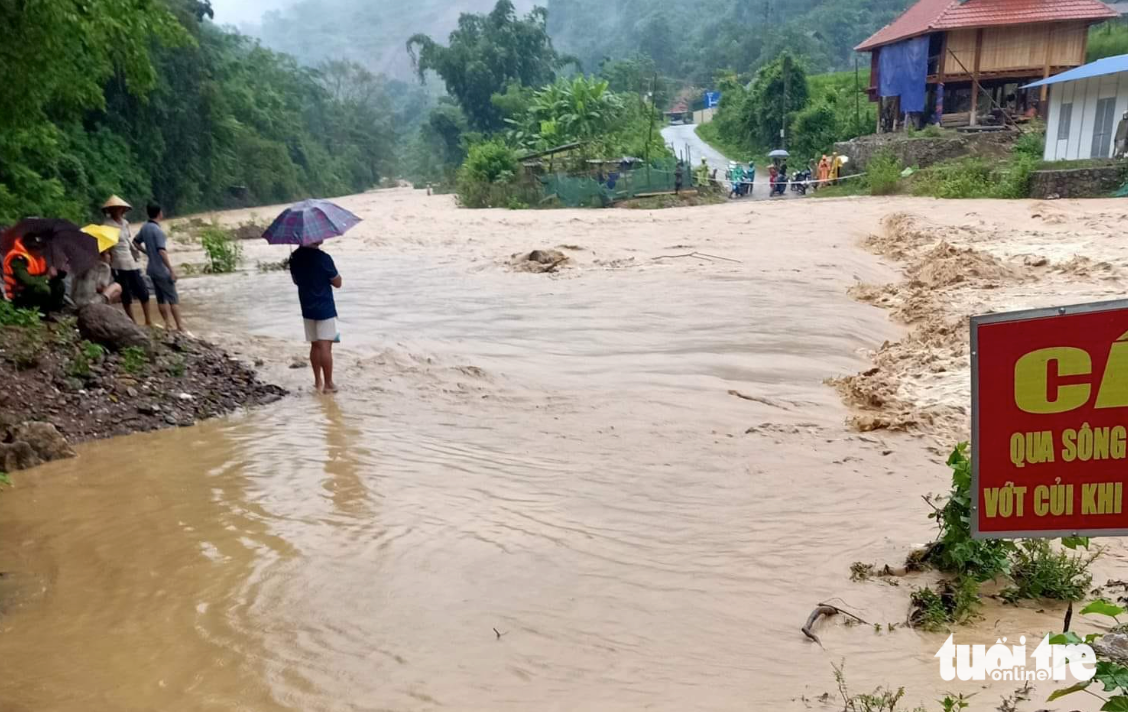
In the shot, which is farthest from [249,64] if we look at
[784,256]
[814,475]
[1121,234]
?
[814,475]

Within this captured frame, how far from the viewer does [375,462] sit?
5.95 metres

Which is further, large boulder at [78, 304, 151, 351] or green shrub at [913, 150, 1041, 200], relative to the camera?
green shrub at [913, 150, 1041, 200]

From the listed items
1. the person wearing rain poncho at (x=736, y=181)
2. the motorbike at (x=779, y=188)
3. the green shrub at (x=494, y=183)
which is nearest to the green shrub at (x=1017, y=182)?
the motorbike at (x=779, y=188)

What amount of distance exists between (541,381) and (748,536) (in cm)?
401

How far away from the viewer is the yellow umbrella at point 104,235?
8992 mm

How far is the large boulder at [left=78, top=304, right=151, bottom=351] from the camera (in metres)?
7.35

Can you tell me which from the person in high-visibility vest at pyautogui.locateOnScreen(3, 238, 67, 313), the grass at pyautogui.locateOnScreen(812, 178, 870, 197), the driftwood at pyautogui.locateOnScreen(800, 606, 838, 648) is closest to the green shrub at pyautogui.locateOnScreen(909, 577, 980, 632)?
the driftwood at pyautogui.locateOnScreen(800, 606, 838, 648)

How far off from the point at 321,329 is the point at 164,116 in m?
31.7

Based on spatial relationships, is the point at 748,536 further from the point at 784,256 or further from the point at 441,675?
the point at 784,256

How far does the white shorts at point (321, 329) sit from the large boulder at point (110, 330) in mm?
Result: 1439

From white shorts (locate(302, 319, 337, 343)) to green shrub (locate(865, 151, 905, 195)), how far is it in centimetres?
2102

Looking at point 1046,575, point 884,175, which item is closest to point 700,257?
point 1046,575

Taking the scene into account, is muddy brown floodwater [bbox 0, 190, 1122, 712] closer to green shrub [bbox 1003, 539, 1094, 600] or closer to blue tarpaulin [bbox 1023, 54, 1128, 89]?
green shrub [bbox 1003, 539, 1094, 600]

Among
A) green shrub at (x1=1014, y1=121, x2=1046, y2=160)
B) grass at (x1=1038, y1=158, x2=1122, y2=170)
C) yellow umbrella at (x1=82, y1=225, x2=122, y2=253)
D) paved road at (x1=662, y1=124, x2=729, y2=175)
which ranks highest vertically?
paved road at (x1=662, y1=124, x2=729, y2=175)
